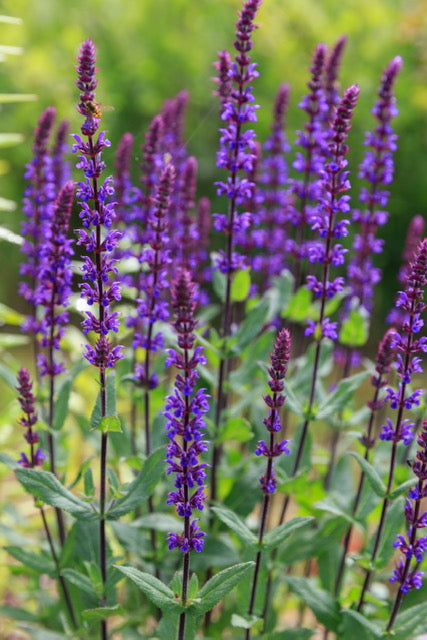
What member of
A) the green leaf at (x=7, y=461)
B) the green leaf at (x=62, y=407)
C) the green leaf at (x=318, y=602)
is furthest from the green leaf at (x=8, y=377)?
the green leaf at (x=318, y=602)

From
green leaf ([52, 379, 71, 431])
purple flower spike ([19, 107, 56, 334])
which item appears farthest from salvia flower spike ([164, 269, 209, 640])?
purple flower spike ([19, 107, 56, 334])

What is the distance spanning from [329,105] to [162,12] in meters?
5.76

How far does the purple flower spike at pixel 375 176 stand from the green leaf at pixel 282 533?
61.9 inches

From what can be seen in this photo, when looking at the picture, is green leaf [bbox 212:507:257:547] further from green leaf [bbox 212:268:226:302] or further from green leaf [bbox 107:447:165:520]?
green leaf [bbox 212:268:226:302]

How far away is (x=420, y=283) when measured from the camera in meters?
2.48

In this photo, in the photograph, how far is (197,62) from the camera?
8047mm

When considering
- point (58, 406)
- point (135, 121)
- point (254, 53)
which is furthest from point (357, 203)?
point (58, 406)

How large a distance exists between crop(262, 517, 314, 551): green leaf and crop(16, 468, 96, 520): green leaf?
0.71m

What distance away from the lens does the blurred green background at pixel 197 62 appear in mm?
7344

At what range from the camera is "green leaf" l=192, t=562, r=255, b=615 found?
2512mm

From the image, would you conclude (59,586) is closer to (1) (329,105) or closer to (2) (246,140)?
(2) (246,140)

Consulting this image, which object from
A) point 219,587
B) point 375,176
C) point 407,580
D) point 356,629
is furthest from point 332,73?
point 356,629

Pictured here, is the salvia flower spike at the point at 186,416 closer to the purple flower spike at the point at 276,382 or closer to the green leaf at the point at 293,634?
the purple flower spike at the point at 276,382

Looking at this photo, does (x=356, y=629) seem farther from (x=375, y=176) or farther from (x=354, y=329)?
(x=375, y=176)
